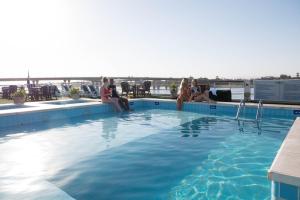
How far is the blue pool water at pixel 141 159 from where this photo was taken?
11.4 feet

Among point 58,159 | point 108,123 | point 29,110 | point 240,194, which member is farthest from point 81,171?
point 29,110

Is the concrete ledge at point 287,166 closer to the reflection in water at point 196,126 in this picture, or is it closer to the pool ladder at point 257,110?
the reflection in water at point 196,126

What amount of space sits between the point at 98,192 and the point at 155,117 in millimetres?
6008

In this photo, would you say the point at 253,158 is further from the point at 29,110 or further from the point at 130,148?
the point at 29,110

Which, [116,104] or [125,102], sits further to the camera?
[125,102]

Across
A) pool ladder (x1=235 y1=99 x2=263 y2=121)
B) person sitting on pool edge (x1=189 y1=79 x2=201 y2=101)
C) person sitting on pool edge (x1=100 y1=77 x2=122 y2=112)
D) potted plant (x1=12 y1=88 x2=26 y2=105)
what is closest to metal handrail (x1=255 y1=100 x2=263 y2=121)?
pool ladder (x1=235 y1=99 x2=263 y2=121)

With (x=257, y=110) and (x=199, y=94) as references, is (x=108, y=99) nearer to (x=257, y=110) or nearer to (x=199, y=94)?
(x=199, y=94)

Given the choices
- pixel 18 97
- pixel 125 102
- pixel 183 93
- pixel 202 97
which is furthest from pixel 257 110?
pixel 18 97

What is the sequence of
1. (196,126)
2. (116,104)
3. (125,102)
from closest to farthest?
(196,126)
(116,104)
(125,102)

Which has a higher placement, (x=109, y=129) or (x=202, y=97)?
(x=202, y=97)

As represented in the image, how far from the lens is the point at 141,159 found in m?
4.70

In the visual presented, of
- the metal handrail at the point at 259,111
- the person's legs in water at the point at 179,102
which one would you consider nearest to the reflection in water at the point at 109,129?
the person's legs in water at the point at 179,102

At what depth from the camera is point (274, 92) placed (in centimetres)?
1043

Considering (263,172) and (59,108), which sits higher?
(59,108)
